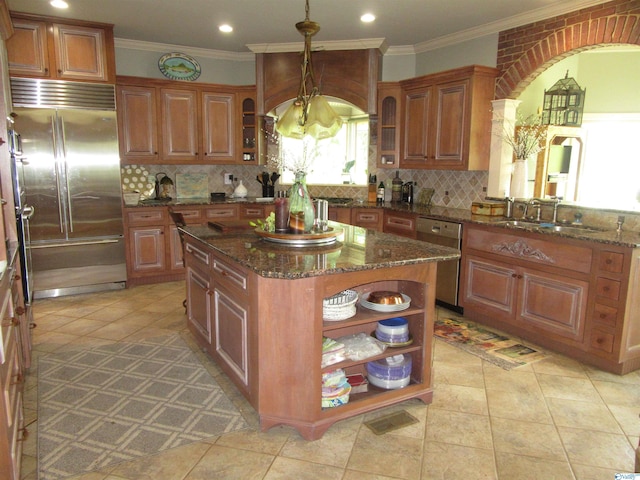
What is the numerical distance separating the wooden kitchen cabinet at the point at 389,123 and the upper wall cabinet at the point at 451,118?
0.43 feet

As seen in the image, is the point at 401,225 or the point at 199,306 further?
the point at 401,225

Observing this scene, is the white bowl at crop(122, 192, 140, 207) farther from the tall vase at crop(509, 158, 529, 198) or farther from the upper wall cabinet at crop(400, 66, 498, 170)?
the tall vase at crop(509, 158, 529, 198)

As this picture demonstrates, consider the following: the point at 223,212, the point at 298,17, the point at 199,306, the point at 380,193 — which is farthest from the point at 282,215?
the point at 380,193

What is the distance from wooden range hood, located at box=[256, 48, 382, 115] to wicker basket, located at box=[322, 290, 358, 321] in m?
3.45

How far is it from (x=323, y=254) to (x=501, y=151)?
9.29 feet

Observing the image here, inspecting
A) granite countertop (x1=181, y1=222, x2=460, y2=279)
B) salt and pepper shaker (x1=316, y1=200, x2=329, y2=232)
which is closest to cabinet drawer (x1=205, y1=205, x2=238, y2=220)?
granite countertop (x1=181, y1=222, x2=460, y2=279)

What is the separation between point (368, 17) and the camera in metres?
4.45

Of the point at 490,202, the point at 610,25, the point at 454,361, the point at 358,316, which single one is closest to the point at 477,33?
the point at 610,25

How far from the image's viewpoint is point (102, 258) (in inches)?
195

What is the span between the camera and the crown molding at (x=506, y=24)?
12.7 feet

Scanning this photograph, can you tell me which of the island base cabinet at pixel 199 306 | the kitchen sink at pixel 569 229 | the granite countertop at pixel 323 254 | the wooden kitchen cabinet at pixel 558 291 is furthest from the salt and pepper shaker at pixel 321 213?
the kitchen sink at pixel 569 229

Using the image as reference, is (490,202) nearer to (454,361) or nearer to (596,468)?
(454,361)

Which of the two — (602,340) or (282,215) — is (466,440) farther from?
(282,215)

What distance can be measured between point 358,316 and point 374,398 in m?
0.48
